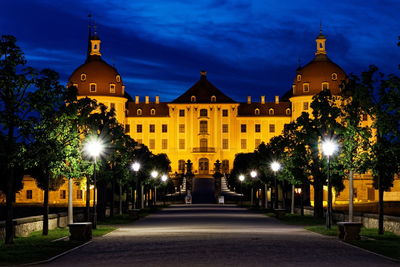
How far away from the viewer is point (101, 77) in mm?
138750

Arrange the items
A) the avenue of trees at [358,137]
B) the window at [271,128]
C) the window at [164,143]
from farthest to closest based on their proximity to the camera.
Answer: the window at [271,128]
the window at [164,143]
the avenue of trees at [358,137]

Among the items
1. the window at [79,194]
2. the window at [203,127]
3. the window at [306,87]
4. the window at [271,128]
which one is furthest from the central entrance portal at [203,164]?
the window at [79,194]

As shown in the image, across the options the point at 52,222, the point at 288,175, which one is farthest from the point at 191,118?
the point at 52,222

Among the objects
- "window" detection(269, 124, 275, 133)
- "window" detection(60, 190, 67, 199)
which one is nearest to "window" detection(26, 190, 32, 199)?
"window" detection(60, 190, 67, 199)

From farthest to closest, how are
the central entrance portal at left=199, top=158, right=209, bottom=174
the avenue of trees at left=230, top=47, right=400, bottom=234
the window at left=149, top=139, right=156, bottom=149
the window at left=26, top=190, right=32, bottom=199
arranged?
the window at left=149, top=139, right=156, bottom=149 → the central entrance portal at left=199, top=158, right=209, bottom=174 → the window at left=26, top=190, right=32, bottom=199 → the avenue of trees at left=230, top=47, right=400, bottom=234

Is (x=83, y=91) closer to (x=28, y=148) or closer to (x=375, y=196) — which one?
(x=375, y=196)

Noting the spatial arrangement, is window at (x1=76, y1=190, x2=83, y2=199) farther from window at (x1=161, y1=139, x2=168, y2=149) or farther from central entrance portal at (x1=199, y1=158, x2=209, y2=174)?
window at (x1=161, y1=139, x2=168, y2=149)

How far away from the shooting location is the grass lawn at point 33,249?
63.5ft

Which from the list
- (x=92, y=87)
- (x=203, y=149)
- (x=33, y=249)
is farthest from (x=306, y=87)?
(x=33, y=249)

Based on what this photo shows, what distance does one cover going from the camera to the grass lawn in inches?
762

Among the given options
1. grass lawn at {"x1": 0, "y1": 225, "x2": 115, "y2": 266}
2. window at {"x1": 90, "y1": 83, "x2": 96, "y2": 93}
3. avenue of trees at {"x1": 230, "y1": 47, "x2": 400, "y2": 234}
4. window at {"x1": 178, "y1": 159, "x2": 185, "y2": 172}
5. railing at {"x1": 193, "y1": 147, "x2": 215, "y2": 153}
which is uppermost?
window at {"x1": 90, "y1": 83, "x2": 96, "y2": 93}

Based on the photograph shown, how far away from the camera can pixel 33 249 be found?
2202cm

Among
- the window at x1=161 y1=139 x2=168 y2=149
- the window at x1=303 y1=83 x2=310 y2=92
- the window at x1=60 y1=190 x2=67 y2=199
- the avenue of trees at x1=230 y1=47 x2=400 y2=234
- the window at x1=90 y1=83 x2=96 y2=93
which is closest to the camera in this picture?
the avenue of trees at x1=230 y1=47 x2=400 y2=234

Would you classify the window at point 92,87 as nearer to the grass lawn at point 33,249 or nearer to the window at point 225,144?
the window at point 225,144
